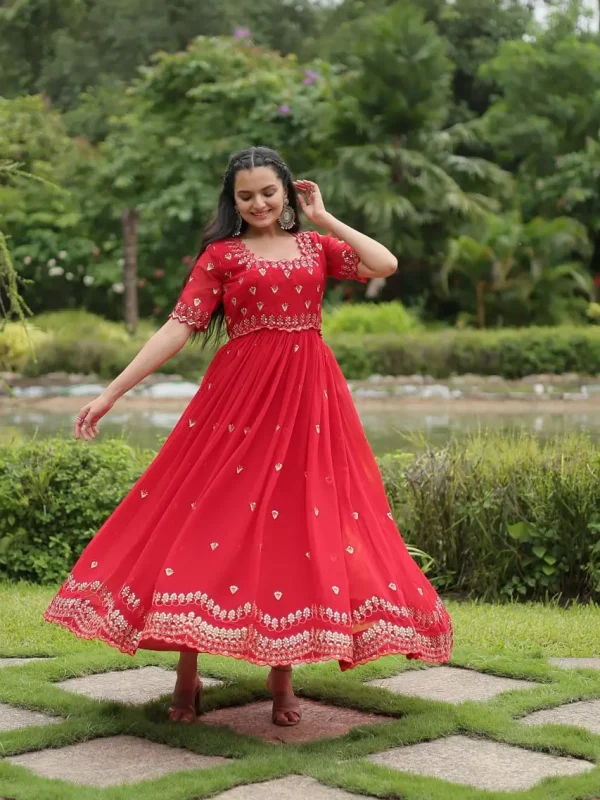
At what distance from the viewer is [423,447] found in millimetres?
6617

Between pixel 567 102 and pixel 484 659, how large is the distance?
2247 cm

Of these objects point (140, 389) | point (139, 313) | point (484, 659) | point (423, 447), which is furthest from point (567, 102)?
point (484, 659)

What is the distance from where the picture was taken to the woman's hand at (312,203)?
3.67 metres

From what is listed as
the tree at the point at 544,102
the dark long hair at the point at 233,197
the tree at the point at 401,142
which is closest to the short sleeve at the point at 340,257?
the dark long hair at the point at 233,197

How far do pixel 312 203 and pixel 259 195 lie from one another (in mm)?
178

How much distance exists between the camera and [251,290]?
361cm

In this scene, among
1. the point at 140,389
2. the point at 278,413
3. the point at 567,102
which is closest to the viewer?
the point at 278,413

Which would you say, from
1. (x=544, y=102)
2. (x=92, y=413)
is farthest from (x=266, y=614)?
(x=544, y=102)

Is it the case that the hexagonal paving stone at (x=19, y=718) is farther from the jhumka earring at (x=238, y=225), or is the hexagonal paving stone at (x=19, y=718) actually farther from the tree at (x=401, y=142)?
the tree at (x=401, y=142)

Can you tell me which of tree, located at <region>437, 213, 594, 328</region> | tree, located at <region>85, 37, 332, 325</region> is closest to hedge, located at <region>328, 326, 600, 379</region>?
tree, located at <region>437, 213, 594, 328</region>

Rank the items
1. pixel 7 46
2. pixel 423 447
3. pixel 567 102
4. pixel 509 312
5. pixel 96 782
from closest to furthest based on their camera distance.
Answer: pixel 96 782 < pixel 423 447 < pixel 509 312 < pixel 567 102 < pixel 7 46

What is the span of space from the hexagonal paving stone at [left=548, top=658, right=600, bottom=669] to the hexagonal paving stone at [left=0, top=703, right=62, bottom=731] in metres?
1.68

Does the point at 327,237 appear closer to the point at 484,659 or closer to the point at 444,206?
the point at 484,659

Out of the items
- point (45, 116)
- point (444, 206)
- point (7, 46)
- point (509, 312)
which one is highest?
point (7, 46)
